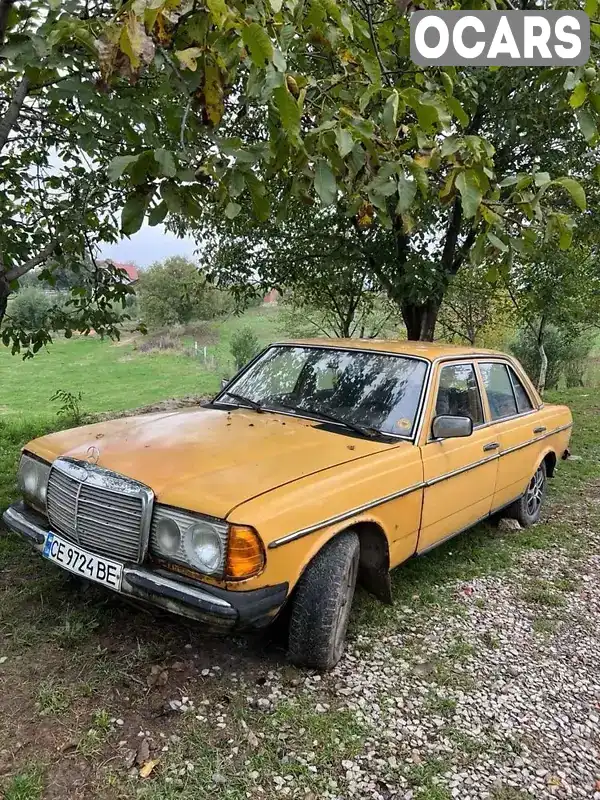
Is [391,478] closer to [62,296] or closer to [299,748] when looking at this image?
[299,748]

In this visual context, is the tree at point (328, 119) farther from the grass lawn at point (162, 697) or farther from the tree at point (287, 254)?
the tree at point (287, 254)

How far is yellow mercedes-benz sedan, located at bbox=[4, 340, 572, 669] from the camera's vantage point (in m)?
2.49

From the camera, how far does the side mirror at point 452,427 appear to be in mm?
3455

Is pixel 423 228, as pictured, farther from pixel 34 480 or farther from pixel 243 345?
pixel 243 345

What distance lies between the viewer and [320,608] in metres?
2.72

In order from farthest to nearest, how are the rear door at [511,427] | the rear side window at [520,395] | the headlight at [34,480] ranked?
the rear side window at [520,395] → the rear door at [511,427] → the headlight at [34,480]

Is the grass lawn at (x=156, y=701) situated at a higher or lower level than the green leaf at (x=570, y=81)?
lower

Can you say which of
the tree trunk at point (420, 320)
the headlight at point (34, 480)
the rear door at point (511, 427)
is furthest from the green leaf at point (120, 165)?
the tree trunk at point (420, 320)

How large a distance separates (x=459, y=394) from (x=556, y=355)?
13.8m

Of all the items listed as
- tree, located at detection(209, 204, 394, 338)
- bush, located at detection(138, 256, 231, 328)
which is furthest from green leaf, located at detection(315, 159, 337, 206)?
bush, located at detection(138, 256, 231, 328)

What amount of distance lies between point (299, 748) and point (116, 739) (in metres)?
0.75

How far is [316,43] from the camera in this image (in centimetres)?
A: 288

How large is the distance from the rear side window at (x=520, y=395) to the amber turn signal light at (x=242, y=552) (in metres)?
3.18

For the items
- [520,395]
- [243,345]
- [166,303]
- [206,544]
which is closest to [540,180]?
[206,544]
